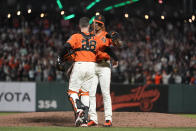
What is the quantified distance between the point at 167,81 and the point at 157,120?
28.0 feet

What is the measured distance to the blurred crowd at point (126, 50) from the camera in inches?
744

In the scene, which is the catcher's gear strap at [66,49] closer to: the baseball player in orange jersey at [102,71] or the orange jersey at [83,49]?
the orange jersey at [83,49]

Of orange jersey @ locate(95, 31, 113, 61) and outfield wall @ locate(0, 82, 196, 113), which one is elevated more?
orange jersey @ locate(95, 31, 113, 61)

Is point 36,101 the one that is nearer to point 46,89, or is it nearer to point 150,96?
point 46,89

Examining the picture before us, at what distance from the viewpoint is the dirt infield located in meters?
9.38

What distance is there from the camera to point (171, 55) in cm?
2158

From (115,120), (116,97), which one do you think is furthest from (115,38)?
(116,97)

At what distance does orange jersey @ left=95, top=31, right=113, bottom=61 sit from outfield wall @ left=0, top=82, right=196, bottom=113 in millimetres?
7409

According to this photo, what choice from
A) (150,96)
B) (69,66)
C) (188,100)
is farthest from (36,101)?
(69,66)

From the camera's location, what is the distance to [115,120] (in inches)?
400

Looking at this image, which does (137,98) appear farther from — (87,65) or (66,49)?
(66,49)

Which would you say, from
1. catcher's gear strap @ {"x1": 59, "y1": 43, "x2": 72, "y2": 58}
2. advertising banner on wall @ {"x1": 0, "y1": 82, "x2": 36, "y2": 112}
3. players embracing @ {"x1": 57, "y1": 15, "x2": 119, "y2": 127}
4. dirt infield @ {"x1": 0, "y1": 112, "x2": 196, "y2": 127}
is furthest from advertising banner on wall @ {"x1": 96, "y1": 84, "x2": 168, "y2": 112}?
catcher's gear strap @ {"x1": 59, "y1": 43, "x2": 72, "y2": 58}

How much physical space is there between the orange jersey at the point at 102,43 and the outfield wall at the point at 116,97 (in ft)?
24.3

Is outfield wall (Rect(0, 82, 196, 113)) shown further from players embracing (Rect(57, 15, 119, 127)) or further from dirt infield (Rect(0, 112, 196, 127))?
players embracing (Rect(57, 15, 119, 127))
